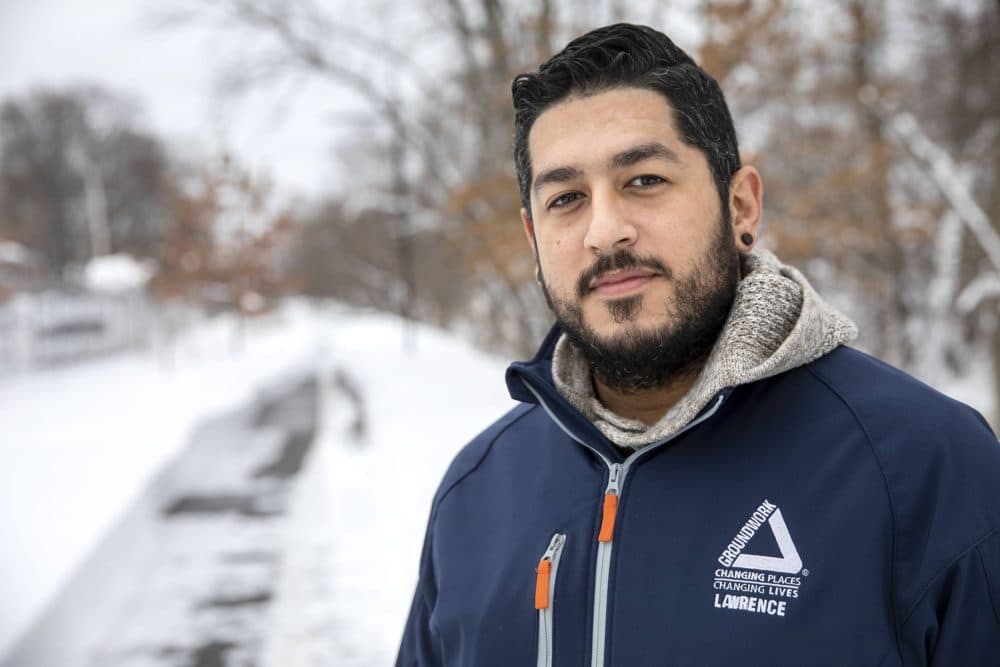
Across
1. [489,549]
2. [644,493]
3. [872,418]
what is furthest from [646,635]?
[872,418]

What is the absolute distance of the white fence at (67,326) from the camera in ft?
61.5

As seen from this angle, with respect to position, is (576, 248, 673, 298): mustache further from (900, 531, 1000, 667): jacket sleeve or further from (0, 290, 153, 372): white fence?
(0, 290, 153, 372): white fence

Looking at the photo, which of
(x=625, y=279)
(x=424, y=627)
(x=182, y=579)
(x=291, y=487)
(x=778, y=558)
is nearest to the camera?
(x=778, y=558)

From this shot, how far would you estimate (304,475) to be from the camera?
9.55m

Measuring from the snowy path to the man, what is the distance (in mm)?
3641

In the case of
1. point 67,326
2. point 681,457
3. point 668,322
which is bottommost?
point 681,457

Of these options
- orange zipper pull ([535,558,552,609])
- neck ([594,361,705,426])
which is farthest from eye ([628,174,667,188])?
orange zipper pull ([535,558,552,609])

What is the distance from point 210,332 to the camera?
42.0m

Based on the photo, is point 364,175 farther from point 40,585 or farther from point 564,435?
point 564,435

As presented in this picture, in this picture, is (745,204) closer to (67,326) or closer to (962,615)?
(962,615)

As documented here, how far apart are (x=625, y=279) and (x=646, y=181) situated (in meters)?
0.20

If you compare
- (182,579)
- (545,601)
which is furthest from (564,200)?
(182,579)

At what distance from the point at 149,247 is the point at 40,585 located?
57442mm

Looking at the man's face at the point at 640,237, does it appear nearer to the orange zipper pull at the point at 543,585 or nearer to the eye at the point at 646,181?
the eye at the point at 646,181
